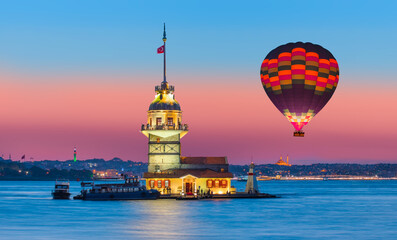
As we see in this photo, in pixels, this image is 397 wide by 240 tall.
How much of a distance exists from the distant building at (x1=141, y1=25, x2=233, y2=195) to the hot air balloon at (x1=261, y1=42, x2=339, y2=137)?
79.3 feet

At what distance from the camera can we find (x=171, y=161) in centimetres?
10100

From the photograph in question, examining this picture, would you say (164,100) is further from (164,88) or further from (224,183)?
(224,183)

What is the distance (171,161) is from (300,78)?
99.0 ft

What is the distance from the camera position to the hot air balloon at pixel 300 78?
75938mm

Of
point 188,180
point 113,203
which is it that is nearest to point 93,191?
point 113,203

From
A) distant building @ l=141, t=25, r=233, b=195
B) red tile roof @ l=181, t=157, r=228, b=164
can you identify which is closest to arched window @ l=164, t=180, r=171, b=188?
distant building @ l=141, t=25, r=233, b=195

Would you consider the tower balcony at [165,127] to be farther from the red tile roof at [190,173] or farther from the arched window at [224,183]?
the arched window at [224,183]

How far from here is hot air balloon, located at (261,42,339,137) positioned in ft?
249

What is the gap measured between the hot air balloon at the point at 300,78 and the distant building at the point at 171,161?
79.3 ft

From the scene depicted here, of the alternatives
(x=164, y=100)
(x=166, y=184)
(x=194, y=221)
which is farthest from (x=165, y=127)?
(x=194, y=221)

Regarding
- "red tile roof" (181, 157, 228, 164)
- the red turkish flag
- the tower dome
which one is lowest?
"red tile roof" (181, 157, 228, 164)

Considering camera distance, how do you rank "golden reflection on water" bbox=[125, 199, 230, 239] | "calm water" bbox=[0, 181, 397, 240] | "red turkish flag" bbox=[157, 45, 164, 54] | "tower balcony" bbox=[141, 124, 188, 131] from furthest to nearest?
"red turkish flag" bbox=[157, 45, 164, 54] → "tower balcony" bbox=[141, 124, 188, 131] → "golden reflection on water" bbox=[125, 199, 230, 239] → "calm water" bbox=[0, 181, 397, 240]

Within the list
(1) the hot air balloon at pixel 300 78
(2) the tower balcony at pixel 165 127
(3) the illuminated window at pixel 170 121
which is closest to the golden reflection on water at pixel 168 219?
(2) the tower balcony at pixel 165 127

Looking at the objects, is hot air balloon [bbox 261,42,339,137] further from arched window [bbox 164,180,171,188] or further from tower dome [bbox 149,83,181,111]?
arched window [bbox 164,180,171,188]
